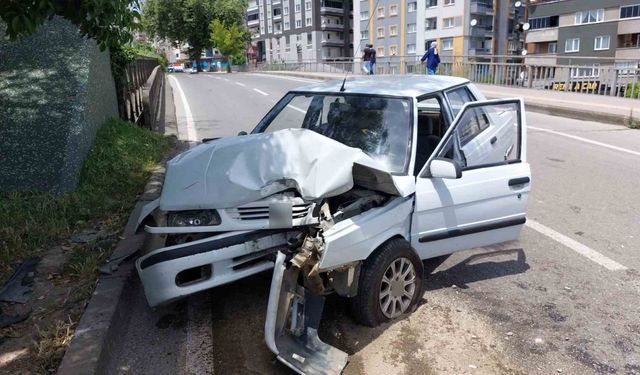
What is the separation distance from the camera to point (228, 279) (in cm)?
318

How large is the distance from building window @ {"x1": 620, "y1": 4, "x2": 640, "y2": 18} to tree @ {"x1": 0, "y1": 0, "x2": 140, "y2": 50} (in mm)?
58819

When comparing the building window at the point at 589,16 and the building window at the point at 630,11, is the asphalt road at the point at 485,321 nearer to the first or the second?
the building window at the point at 630,11

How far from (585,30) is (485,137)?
60988 mm

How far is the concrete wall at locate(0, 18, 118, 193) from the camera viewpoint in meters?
5.85

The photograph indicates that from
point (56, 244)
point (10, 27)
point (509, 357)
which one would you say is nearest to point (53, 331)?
point (56, 244)

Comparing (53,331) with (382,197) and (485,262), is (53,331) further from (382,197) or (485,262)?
(485,262)

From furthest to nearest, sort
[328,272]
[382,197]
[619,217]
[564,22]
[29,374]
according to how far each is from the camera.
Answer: [564,22], [619,217], [382,197], [328,272], [29,374]

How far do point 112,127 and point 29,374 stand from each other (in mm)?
6059

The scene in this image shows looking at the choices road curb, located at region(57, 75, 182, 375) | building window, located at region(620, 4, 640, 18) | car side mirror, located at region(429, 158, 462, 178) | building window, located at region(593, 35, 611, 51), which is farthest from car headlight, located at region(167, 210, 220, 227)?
building window, located at region(593, 35, 611, 51)

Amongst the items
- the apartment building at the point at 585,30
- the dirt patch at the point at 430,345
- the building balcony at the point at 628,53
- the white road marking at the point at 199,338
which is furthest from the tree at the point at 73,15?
the building balcony at the point at 628,53

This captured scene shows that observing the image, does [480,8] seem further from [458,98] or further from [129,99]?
[458,98]

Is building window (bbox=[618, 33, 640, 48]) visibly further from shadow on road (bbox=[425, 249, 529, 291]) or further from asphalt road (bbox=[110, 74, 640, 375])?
shadow on road (bbox=[425, 249, 529, 291])

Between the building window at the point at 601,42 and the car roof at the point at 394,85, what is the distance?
59.1 metres

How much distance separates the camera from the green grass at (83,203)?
4.54m
